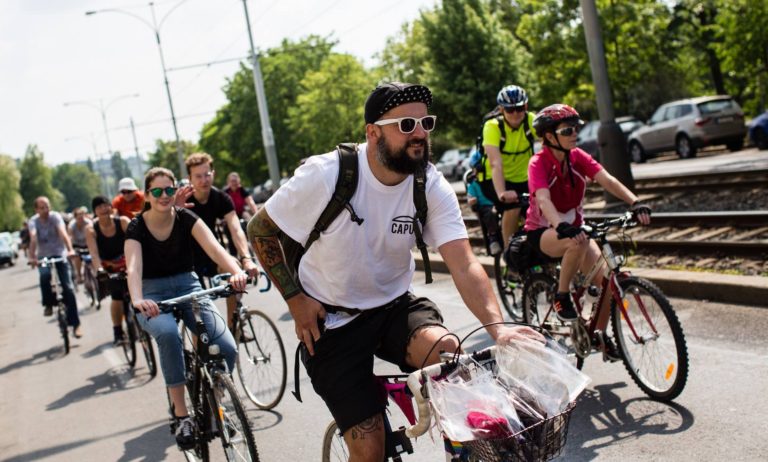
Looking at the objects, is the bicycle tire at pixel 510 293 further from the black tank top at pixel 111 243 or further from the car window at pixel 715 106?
the car window at pixel 715 106

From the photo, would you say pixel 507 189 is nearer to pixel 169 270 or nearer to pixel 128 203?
pixel 169 270

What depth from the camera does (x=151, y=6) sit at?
3706 cm

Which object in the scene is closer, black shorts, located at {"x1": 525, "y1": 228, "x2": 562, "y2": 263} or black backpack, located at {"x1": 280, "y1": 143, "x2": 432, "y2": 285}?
black backpack, located at {"x1": 280, "y1": 143, "x2": 432, "y2": 285}

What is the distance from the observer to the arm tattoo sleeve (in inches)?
130

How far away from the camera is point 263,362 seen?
263 inches

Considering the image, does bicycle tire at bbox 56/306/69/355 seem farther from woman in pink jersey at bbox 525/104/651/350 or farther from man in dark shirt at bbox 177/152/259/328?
woman in pink jersey at bbox 525/104/651/350

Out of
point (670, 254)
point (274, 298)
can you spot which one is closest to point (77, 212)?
point (274, 298)

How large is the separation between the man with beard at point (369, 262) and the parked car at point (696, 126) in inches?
881

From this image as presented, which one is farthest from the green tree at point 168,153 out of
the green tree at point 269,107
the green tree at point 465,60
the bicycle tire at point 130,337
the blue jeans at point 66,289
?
the bicycle tire at point 130,337

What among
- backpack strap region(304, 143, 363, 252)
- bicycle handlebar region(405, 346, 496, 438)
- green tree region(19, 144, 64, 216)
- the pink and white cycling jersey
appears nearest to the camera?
bicycle handlebar region(405, 346, 496, 438)

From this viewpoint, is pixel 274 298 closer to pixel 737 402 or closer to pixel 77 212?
pixel 77 212

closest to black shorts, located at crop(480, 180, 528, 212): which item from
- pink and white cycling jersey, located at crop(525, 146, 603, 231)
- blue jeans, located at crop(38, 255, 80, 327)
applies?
pink and white cycling jersey, located at crop(525, 146, 603, 231)

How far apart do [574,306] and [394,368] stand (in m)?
1.84

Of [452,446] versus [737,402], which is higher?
[452,446]
